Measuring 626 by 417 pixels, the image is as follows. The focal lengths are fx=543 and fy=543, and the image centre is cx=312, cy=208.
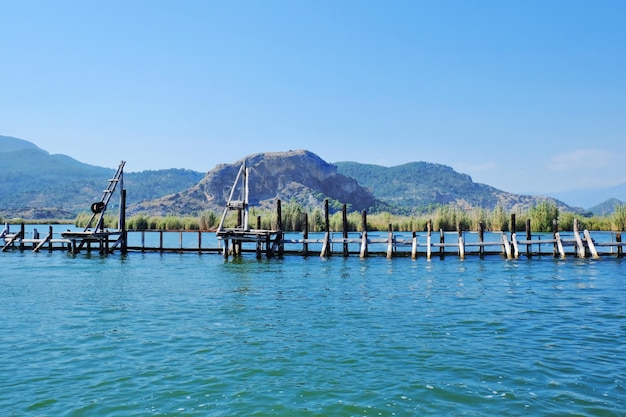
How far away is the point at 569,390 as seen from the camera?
10.0 meters

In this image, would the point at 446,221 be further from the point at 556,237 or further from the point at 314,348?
the point at 314,348

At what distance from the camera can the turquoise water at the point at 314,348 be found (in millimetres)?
9523

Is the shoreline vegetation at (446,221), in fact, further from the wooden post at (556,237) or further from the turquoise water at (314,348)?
the turquoise water at (314,348)

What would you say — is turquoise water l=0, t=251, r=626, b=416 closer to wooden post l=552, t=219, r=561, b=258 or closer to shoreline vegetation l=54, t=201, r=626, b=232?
wooden post l=552, t=219, r=561, b=258

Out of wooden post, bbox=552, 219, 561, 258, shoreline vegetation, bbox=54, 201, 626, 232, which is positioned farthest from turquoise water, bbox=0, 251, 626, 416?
shoreline vegetation, bbox=54, 201, 626, 232

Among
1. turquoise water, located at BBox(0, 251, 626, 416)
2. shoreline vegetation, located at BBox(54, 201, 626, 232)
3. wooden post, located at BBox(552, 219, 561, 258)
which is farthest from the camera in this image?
shoreline vegetation, located at BBox(54, 201, 626, 232)

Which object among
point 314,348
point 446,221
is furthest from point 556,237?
point 314,348

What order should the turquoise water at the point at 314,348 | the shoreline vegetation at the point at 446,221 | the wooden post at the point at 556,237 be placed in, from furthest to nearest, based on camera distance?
the shoreline vegetation at the point at 446,221, the wooden post at the point at 556,237, the turquoise water at the point at 314,348

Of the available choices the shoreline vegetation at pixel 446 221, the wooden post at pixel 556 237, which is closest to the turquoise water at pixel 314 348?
the wooden post at pixel 556 237

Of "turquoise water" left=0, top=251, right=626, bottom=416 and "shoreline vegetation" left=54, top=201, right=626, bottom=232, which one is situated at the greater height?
"shoreline vegetation" left=54, top=201, right=626, bottom=232

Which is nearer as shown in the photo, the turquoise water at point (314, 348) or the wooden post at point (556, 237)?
the turquoise water at point (314, 348)

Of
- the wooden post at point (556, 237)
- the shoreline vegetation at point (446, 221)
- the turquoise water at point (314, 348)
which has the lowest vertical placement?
the turquoise water at point (314, 348)

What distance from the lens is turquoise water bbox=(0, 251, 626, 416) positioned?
952 centimetres

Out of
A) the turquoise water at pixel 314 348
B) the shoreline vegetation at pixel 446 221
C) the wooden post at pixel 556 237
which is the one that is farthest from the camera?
the shoreline vegetation at pixel 446 221
